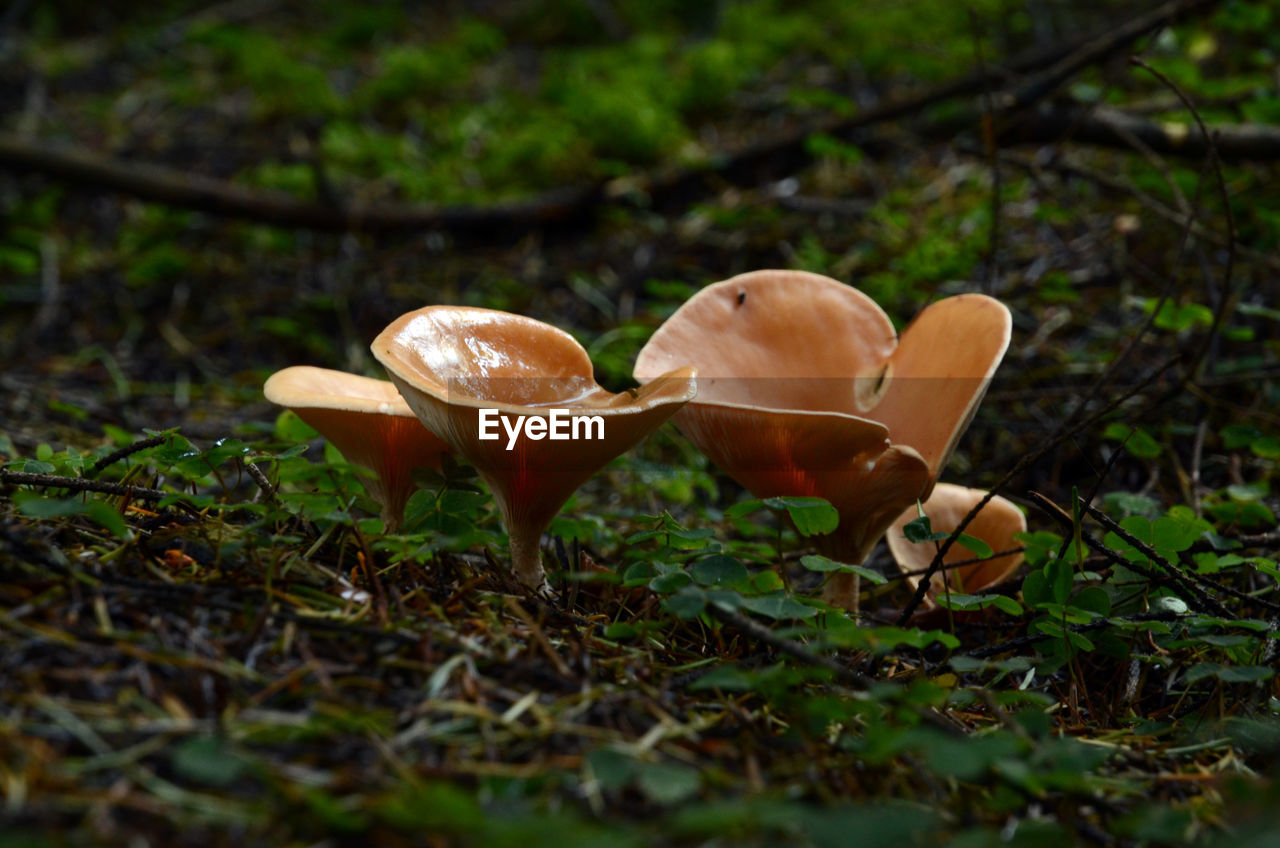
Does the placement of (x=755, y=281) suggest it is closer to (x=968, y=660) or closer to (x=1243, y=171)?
(x=968, y=660)

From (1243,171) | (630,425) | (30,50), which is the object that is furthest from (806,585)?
(30,50)

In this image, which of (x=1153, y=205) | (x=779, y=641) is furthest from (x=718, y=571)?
(x=1153, y=205)

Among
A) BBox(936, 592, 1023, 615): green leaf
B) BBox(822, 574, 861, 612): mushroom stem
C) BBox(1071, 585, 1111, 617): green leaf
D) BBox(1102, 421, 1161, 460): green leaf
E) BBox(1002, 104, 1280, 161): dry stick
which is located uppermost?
BBox(1002, 104, 1280, 161): dry stick

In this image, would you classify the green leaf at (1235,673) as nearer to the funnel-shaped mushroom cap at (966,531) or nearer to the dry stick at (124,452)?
the funnel-shaped mushroom cap at (966,531)

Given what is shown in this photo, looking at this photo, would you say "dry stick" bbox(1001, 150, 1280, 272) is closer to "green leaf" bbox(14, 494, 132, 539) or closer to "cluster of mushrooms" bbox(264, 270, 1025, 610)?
"cluster of mushrooms" bbox(264, 270, 1025, 610)

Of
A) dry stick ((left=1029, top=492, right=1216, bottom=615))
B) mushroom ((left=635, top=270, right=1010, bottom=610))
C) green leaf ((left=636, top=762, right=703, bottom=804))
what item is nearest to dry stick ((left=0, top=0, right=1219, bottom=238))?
mushroom ((left=635, top=270, right=1010, bottom=610))

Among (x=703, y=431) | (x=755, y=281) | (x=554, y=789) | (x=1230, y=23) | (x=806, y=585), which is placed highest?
(x=1230, y=23)

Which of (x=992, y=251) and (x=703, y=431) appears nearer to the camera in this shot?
(x=703, y=431)
